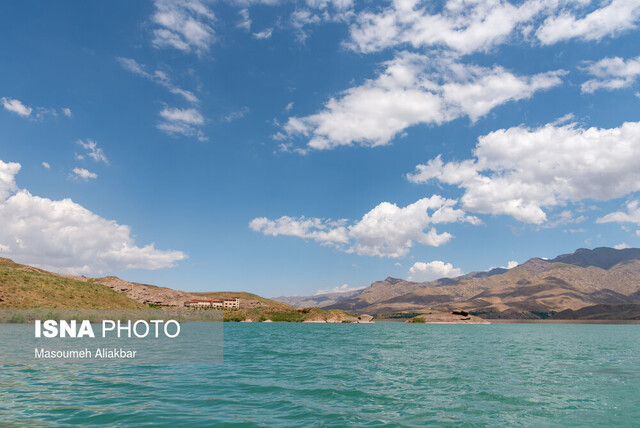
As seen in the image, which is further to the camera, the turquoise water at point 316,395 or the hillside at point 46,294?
the hillside at point 46,294

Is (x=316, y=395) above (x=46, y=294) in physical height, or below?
below

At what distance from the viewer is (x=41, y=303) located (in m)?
112

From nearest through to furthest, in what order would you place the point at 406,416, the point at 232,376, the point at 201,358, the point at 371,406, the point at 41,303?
the point at 406,416, the point at 371,406, the point at 232,376, the point at 201,358, the point at 41,303

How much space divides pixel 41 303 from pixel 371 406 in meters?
129

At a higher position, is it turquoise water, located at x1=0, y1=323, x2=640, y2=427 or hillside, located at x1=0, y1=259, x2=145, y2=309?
hillside, located at x1=0, y1=259, x2=145, y2=309

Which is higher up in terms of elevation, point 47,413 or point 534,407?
point 47,413

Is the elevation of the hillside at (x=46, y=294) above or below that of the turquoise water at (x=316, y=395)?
above

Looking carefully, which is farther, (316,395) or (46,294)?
(46,294)

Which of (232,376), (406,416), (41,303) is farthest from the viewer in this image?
(41,303)

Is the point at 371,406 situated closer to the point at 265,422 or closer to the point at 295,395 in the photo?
the point at 295,395

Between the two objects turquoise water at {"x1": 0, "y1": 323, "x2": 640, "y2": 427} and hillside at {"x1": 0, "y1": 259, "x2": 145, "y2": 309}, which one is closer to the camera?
turquoise water at {"x1": 0, "y1": 323, "x2": 640, "y2": 427}

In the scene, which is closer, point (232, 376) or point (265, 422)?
point (265, 422)

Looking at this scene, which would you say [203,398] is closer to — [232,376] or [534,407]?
[232,376]

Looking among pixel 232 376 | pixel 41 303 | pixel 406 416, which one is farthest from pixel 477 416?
pixel 41 303
